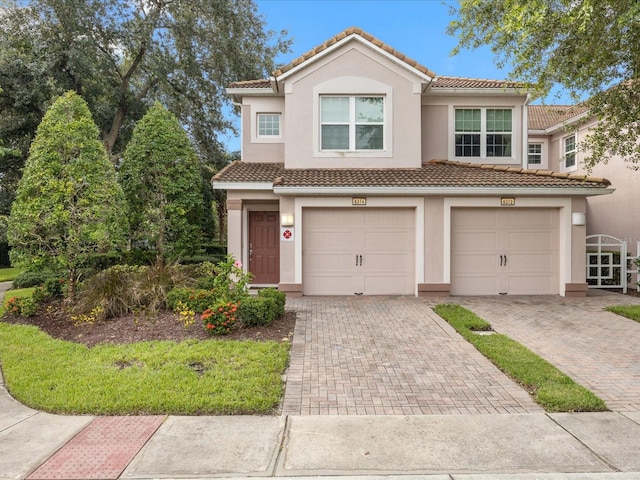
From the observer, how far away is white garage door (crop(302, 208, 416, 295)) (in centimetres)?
1138

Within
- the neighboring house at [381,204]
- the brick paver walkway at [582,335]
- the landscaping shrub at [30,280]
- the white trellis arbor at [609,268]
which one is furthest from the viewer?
the landscaping shrub at [30,280]

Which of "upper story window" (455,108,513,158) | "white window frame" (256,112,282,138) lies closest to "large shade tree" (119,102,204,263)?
"white window frame" (256,112,282,138)

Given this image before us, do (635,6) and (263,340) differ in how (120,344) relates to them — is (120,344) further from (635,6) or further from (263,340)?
(635,6)

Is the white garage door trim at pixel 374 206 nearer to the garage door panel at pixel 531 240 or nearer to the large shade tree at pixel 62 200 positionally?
the garage door panel at pixel 531 240

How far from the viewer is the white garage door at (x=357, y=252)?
37.3 ft

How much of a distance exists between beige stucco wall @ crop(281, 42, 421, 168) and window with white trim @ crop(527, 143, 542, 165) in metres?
11.0

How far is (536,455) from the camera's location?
3.53 m

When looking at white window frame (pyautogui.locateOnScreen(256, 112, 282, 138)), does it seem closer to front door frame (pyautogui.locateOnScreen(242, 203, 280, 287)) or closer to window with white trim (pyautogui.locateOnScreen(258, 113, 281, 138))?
window with white trim (pyautogui.locateOnScreen(258, 113, 281, 138))

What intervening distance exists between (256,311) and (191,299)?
1.66 meters

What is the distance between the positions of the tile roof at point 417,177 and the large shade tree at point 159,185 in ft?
5.26

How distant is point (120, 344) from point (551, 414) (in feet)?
20.6

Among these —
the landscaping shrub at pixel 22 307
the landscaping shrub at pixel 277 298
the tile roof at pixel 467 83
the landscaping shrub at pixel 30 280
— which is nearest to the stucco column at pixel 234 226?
the landscaping shrub at pixel 277 298

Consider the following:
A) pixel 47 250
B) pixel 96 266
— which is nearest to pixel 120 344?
pixel 47 250

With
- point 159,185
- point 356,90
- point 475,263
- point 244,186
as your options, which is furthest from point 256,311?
point 356,90
